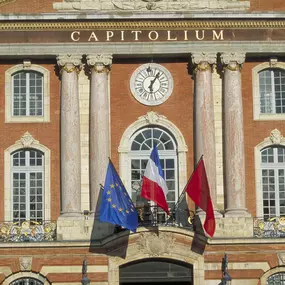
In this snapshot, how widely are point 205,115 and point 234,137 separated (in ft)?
4.96

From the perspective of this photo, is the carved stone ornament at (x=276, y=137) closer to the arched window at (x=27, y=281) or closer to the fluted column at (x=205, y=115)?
the fluted column at (x=205, y=115)

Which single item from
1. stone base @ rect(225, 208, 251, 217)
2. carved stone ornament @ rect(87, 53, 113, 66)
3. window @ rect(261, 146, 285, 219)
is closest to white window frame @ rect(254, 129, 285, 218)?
window @ rect(261, 146, 285, 219)

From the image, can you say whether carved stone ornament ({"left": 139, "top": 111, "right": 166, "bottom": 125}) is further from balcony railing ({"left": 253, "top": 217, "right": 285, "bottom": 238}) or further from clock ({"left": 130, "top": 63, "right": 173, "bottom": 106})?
balcony railing ({"left": 253, "top": 217, "right": 285, "bottom": 238})

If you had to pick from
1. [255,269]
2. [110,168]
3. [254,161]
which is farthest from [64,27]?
[255,269]

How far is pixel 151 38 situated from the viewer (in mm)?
46094

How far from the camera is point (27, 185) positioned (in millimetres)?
46156

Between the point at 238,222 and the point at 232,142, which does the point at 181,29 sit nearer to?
the point at 232,142

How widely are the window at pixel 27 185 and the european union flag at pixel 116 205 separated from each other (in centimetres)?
396

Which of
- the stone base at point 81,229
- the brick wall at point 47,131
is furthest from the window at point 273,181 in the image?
the brick wall at point 47,131

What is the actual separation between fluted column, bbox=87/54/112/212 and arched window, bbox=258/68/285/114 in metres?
6.64

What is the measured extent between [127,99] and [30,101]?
13.6 feet

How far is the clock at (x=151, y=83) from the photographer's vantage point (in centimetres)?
4694

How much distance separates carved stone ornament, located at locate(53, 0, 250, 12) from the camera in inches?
1826

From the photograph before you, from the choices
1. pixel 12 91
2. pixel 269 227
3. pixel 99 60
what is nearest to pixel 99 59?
pixel 99 60
